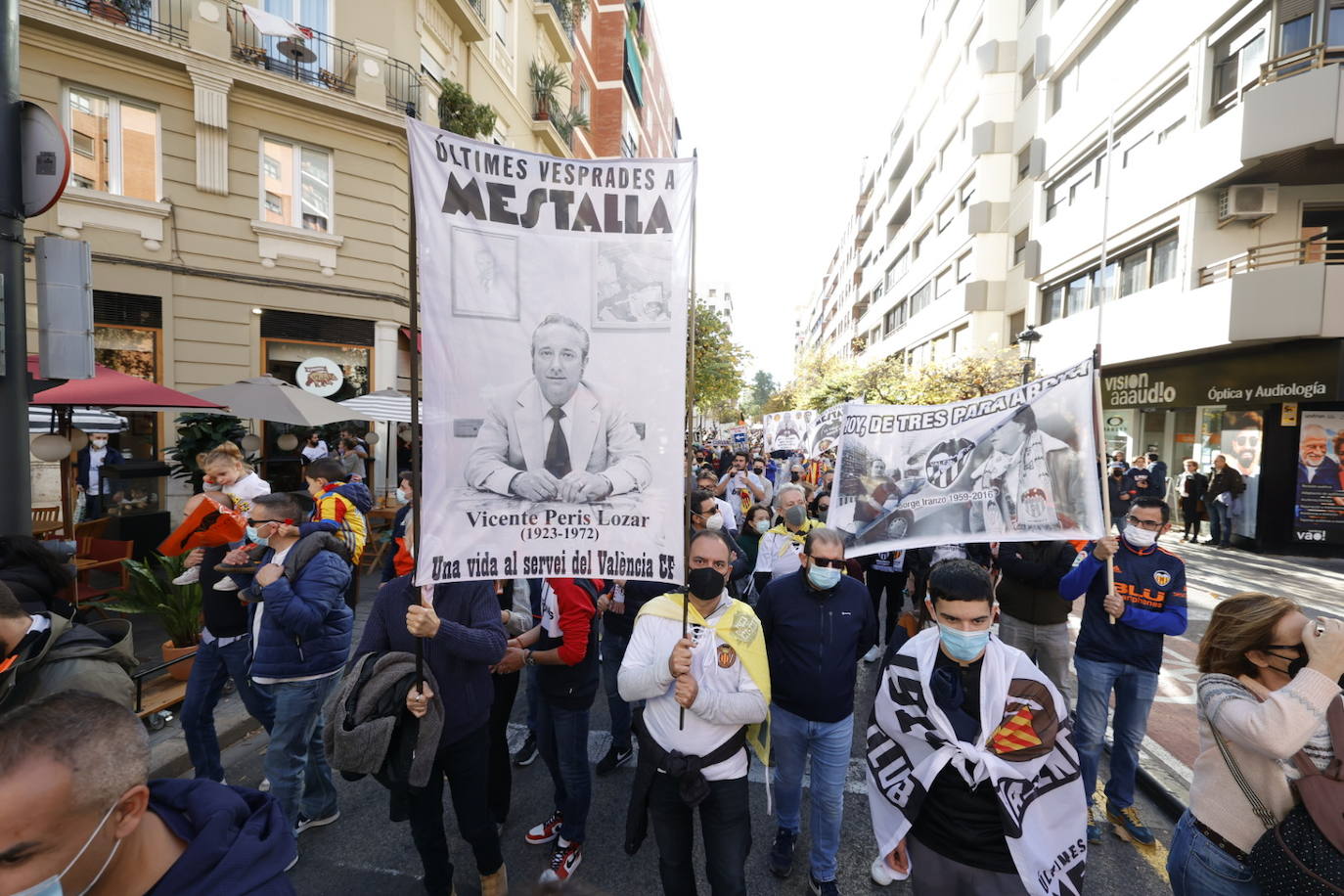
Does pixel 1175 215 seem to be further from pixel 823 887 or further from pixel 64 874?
pixel 64 874

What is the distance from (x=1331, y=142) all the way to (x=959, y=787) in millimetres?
16646

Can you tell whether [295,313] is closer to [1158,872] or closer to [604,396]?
[604,396]

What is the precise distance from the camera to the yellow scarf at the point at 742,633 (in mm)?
2947

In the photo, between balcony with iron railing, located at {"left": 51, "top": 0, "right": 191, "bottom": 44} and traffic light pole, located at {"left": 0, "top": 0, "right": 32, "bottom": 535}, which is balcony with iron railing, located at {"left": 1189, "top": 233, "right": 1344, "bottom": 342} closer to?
traffic light pole, located at {"left": 0, "top": 0, "right": 32, "bottom": 535}

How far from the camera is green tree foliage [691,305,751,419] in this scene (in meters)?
23.4

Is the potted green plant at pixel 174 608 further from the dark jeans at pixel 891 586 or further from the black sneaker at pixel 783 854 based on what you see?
the dark jeans at pixel 891 586

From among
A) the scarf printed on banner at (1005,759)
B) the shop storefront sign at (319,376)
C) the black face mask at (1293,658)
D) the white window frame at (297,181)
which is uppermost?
the white window frame at (297,181)

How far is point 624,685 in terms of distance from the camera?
113 inches

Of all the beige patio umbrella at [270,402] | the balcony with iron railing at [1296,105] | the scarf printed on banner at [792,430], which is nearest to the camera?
the beige patio umbrella at [270,402]

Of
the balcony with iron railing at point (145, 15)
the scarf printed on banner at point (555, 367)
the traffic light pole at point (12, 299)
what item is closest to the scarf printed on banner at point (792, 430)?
the scarf printed on banner at point (555, 367)

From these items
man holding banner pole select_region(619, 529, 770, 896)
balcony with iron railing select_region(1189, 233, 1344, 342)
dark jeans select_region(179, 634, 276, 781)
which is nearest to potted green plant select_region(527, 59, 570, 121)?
balcony with iron railing select_region(1189, 233, 1344, 342)

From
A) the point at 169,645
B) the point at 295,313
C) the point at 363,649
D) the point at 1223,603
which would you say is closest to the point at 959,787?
the point at 1223,603

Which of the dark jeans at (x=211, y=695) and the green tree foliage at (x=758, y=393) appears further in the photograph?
the green tree foliage at (x=758, y=393)

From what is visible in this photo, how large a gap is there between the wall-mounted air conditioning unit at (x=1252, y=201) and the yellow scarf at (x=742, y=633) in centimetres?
1704
